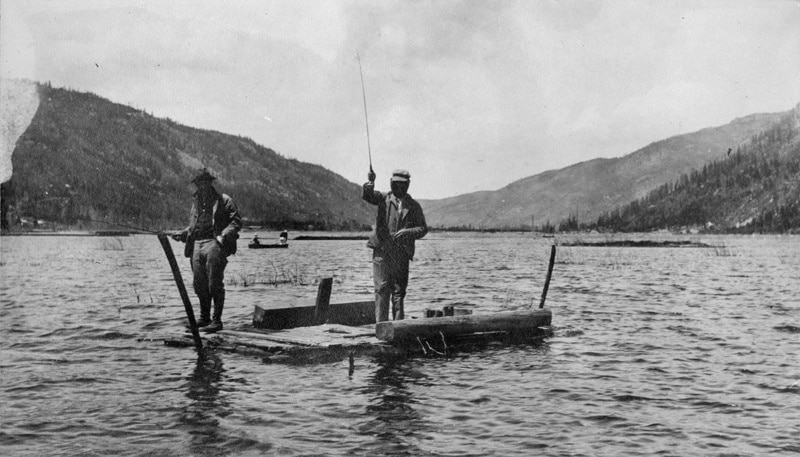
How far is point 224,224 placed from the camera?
14234mm

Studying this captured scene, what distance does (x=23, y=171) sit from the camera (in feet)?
634

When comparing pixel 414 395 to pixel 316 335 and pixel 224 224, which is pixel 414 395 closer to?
pixel 316 335

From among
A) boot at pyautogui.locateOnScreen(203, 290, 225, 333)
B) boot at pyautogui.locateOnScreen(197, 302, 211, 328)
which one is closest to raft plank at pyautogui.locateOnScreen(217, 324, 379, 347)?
boot at pyautogui.locateOnScreen(203, 290, 225, 333)

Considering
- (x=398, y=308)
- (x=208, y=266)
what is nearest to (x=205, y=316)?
(x=208, y=266)

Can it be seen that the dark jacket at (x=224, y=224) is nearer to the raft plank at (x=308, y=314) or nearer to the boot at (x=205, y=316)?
the boot at (x=205, y=316)

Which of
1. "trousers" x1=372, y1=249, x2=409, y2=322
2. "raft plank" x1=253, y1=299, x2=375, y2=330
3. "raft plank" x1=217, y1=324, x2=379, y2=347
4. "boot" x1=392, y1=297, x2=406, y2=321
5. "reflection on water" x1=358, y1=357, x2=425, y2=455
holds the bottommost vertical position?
"reflection on water" x1=358, y1=357, x2=425, y2=455

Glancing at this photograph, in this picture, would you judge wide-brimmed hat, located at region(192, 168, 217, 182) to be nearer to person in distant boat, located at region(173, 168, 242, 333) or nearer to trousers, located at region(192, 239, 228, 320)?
person in distant boat, located at region(173, 168, 242, 333)

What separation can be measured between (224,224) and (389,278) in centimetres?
332

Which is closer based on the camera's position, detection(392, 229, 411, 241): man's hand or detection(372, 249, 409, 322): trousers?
detection(392, 229, 411, 241): man's hand

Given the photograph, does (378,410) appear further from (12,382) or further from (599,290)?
(599,290)

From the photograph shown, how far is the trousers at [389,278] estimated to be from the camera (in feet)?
44.1

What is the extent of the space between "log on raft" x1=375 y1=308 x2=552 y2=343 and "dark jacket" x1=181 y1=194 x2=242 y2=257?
125 inches

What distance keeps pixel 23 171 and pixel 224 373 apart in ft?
669

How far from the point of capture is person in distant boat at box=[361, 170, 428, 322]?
43.5ft
